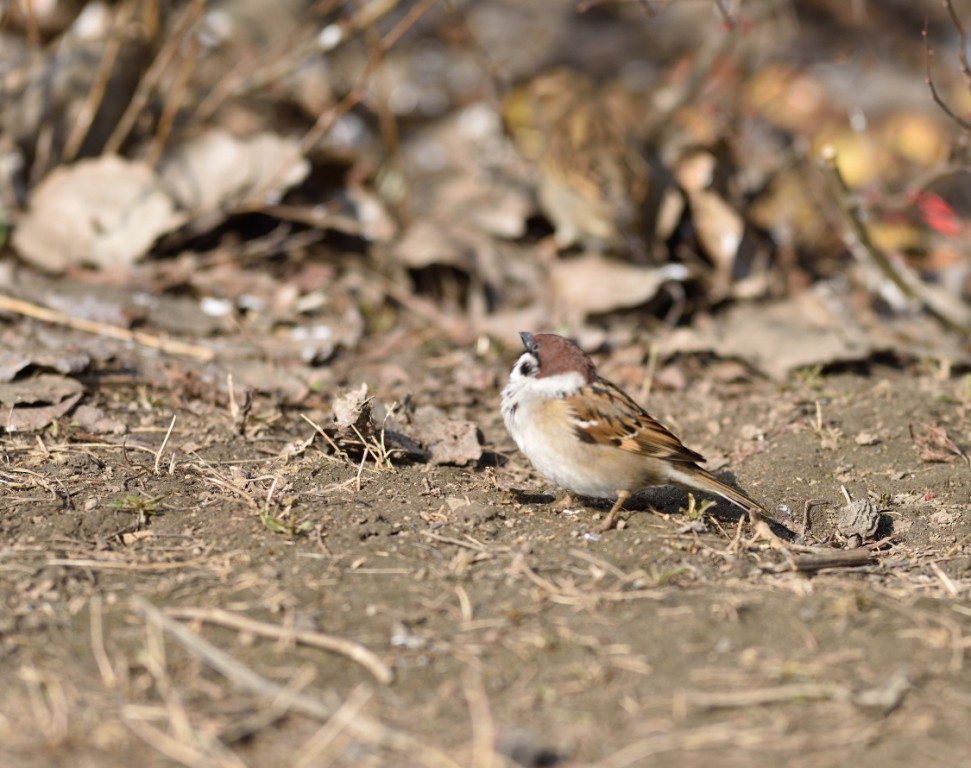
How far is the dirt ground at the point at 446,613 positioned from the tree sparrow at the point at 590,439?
0.49ft

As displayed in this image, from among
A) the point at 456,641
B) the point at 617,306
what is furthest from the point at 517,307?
the point at 456,641

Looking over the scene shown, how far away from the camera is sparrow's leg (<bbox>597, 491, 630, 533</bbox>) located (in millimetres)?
4430

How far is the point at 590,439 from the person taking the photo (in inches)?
181

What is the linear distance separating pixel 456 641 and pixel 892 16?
32.3ft

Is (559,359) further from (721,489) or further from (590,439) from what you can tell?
(721,489)

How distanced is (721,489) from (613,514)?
443mm

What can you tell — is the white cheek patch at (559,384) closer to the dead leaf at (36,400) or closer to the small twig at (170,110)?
the dead leaf at (36,400)

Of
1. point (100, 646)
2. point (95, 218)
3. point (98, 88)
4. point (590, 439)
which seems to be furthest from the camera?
point (98, 88)

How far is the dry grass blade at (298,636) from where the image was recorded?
3354mm

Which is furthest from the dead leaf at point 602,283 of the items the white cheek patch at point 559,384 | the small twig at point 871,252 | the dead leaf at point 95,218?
the dead leaf at point 95,218

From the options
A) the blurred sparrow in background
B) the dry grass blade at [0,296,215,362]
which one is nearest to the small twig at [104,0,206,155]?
the dry grass blade at [0,296,215,362]

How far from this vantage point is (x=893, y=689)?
3195 mm

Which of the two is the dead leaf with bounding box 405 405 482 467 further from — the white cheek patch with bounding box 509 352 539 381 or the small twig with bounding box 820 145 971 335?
the small twig with bounding box 820 145 971 335

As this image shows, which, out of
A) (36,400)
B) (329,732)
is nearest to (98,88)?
(36,400)
